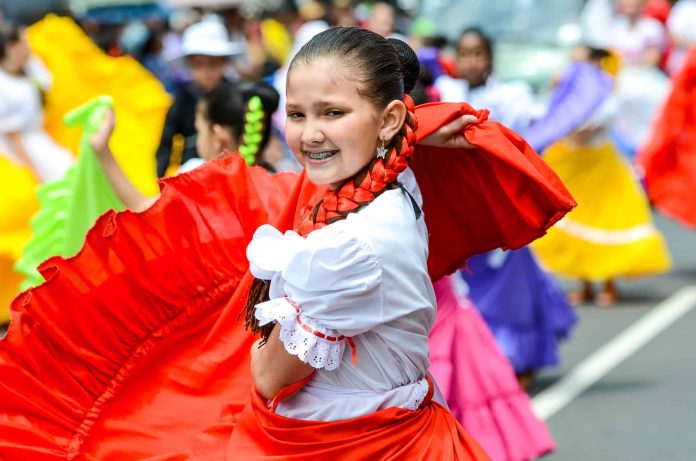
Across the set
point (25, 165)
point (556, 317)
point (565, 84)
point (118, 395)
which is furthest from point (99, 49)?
point (118, 395)

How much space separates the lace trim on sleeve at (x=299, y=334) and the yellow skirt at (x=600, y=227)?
24.7ft

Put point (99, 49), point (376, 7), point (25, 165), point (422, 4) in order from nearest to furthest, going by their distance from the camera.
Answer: point (25, 165), point (99, 49), point (376, 7), point (422, 4)

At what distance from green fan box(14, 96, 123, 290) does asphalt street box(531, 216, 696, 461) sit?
252cm

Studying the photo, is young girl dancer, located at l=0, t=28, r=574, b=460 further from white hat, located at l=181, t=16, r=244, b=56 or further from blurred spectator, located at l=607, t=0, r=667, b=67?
blurred spectator, located at l=607, t=0, r=667, b=67

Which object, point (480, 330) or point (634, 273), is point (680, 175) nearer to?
point (634, 273)

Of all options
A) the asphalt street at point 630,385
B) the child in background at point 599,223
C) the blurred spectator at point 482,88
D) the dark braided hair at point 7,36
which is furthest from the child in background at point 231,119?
the child in background at point 599,223

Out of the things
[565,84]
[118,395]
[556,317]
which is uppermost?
[118,395]

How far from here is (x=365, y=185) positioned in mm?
3059

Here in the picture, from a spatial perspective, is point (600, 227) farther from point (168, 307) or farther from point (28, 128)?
point (168, 307)

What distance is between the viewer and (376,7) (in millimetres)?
12555

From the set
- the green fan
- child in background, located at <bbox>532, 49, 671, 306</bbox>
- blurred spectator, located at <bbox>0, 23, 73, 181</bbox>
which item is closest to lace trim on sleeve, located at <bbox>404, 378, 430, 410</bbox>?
the green fan

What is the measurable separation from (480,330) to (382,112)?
2718 millimetres

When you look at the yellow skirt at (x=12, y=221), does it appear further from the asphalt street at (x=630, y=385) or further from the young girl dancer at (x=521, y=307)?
the asphalt street at (x=630, y=385)

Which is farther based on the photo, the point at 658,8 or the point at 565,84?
the point at 658,8
